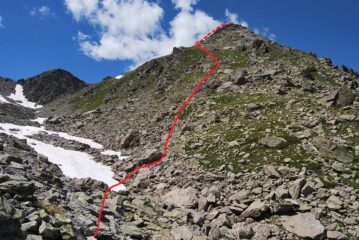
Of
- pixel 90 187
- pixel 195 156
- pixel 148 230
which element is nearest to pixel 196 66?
pixel 195 156

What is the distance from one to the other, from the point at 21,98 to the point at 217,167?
140519 mm

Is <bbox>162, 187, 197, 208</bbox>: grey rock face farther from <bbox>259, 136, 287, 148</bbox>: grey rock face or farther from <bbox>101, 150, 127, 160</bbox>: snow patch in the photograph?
<bbox>101, 150, 127, 160</bbox>: snow patch

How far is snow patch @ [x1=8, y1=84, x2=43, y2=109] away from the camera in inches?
5482

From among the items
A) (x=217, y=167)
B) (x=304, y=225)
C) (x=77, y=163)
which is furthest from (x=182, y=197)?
(x=77, y=163)

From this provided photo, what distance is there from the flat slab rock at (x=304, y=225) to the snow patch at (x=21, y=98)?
13295 centimetres

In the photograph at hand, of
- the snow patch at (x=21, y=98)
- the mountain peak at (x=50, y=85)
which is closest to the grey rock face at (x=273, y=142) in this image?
the snow patch at (x=21, y=98)

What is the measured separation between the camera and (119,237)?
17.0 meters

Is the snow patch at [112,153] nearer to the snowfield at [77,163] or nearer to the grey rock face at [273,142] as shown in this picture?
the snowfield at [77,163]

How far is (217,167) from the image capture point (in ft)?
92.5

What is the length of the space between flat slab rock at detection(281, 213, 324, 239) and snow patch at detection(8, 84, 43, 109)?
133 metres

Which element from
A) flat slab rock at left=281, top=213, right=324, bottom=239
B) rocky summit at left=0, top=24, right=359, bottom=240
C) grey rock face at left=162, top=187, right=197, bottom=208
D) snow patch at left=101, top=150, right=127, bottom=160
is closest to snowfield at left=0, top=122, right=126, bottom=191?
snow patch at left=101, top=150, right=127, bottom=160

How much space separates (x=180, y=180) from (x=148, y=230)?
8863mm

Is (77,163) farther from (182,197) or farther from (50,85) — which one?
(50,85)

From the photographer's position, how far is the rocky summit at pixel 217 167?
18.4 m
